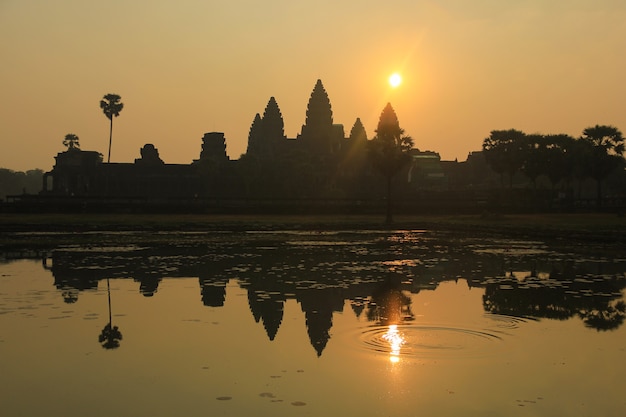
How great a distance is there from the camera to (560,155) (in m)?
88.2

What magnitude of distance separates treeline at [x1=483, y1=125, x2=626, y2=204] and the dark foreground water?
5876cm

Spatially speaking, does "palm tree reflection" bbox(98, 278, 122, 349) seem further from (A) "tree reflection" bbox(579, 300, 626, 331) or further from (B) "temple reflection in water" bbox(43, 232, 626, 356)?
(A) "tree reflection" bbox(579, 300, 626, 331)

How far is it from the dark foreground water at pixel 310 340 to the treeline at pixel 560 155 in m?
58.8

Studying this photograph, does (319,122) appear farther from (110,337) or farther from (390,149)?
(110,337)

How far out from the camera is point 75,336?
482 inches

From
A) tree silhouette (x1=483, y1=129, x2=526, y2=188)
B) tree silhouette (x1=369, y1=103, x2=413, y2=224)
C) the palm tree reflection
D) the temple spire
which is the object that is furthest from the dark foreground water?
the temple spire

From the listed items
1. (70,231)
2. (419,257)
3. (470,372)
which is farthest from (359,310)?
(70,231)

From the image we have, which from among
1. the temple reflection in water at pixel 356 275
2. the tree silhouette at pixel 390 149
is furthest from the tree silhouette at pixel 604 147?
the temple reflection in water at pixel 356 275

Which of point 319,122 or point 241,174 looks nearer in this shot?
point 241,174

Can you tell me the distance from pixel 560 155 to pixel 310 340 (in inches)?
3189

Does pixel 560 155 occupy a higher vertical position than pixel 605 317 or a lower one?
higher

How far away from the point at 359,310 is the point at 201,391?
624cm

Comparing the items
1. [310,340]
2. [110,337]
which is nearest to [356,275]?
[310,340]

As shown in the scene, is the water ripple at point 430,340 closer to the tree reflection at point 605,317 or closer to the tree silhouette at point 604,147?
the tree reflection at point 605,317
